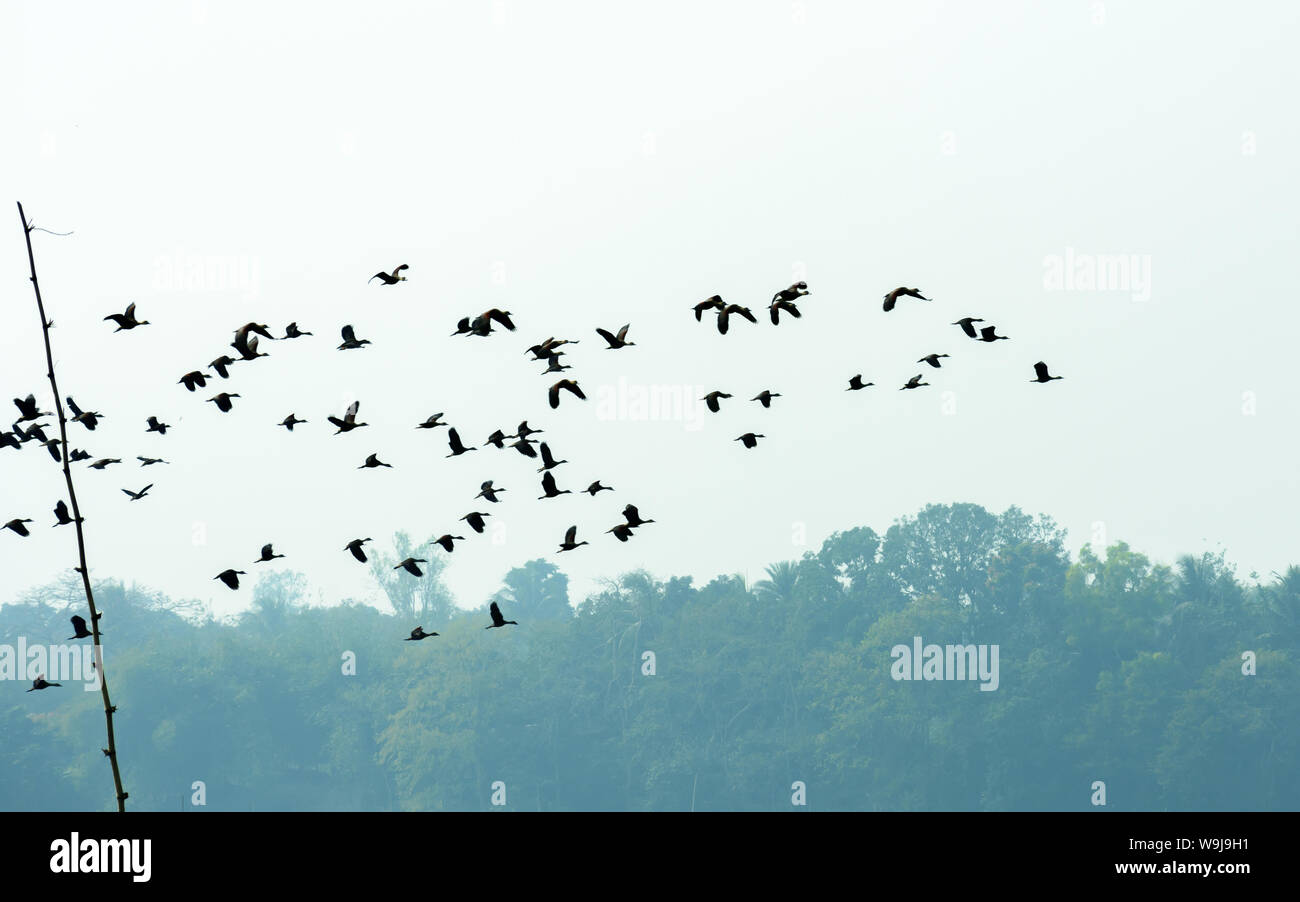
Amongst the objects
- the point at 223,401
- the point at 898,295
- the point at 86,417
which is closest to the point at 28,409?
the point at 86,417

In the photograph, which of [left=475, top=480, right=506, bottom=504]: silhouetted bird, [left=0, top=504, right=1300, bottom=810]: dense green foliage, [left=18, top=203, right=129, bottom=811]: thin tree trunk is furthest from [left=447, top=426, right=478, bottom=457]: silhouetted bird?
[left=0, top=504, right=1300, bottom=810]: dense green foliage

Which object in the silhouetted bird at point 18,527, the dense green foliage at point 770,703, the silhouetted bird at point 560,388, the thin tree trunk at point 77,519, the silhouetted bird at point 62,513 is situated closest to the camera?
the thin tree trunk at point 77,519

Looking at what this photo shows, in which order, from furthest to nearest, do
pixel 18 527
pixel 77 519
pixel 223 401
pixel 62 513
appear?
pixel 223 401, pixel 18 527, pixel 62 513, pixel 77 519

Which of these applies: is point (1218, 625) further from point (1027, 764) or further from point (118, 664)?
point (118, 664)

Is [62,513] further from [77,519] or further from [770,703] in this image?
[770,703]

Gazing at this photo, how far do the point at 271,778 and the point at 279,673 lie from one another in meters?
10.5

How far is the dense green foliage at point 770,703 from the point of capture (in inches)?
4094

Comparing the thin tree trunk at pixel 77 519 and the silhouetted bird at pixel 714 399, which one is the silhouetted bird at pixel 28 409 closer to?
the thin tree trunk at pixel 77 519

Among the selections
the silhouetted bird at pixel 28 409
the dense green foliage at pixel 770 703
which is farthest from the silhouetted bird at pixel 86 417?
the dense green foliage at pixel 770 703

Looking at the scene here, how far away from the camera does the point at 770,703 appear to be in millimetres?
114625

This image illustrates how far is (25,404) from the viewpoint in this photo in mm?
12320

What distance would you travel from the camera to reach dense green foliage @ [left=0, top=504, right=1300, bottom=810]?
341 ft
